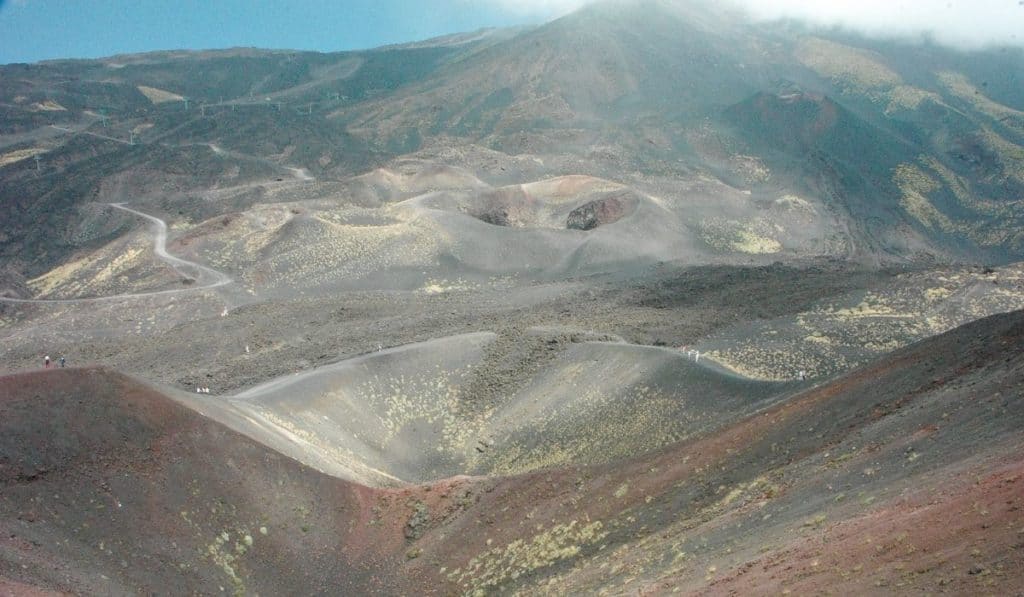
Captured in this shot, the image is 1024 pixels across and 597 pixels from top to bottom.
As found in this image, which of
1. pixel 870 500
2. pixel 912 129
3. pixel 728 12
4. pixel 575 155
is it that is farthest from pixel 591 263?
pixel 728 12

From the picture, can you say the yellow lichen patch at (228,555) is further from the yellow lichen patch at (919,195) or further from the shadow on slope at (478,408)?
the yellow lichen patch at (919,195)

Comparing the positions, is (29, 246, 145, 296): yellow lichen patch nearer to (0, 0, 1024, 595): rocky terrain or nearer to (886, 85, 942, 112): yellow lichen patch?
(0, 0, 1024, 595): rocky terrain

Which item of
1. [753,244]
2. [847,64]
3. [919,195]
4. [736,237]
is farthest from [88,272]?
[847,64]

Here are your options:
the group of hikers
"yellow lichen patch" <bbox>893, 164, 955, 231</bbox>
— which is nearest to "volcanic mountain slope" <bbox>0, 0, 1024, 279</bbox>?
"yellow lichen patch" <bbox>893, 164, 955, 231</bbox>

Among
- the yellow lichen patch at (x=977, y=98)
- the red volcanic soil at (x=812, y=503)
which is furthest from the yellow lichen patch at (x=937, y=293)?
the yellow lichen patch at (x=977, y=98)

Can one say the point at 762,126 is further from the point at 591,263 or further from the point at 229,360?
the point at 229,360

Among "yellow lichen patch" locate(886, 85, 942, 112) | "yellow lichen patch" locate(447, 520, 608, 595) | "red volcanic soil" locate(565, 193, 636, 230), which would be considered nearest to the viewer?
"yellow lichen patch" locate(447, 520, 608, 595)

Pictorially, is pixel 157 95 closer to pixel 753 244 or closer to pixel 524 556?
pixel 753 244

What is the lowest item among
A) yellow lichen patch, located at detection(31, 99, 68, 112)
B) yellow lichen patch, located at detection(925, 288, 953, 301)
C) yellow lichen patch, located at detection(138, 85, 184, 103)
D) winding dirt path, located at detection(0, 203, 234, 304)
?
yellow lichen patch, located at detection(925, 288, 953, 301)
